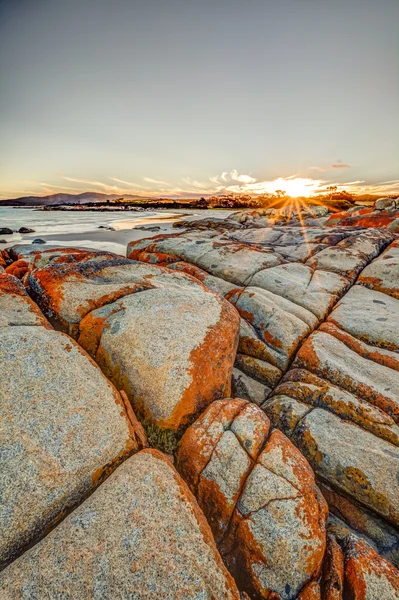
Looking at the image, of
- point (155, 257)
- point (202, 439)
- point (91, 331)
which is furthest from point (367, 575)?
point (155, 257)

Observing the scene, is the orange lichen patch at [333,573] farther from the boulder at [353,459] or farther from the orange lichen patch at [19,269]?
the orange lichen patch at [19,269]

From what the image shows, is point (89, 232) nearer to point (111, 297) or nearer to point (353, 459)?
point (111, 297)

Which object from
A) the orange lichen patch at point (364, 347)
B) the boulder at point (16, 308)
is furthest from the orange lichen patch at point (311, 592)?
the boulder at point (16, 308)

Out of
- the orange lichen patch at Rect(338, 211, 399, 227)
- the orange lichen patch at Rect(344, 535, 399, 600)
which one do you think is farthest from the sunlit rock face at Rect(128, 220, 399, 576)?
the orange lichen patch at Rect(338, 211, 399, 227)

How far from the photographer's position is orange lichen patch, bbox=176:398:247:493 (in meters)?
3.82

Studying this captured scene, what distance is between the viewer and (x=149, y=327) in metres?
5.05

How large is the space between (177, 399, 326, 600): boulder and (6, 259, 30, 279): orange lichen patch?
664 cm

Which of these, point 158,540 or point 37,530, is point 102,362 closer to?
point 37,530

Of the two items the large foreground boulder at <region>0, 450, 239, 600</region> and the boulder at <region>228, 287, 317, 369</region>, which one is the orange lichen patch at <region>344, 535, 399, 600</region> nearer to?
the large foreground boulder at <region>0, 450, 239, 600</region>

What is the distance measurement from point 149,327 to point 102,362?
3.30 ft

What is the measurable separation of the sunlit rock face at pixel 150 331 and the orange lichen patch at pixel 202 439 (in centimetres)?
23

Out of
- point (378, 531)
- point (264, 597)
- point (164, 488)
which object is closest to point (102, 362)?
point (164, 488)

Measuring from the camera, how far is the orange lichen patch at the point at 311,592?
295cm

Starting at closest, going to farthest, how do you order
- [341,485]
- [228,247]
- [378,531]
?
[378,531]
[341,485]
[228,247]
